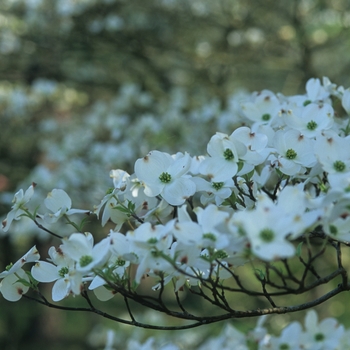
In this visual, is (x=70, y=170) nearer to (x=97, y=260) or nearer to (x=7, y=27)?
(x=7, y=27)

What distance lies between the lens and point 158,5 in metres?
3.72

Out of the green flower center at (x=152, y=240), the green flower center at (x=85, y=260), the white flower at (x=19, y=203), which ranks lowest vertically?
the green flower center at (x=85, y=260)

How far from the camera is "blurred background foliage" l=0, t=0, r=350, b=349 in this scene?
3189mm

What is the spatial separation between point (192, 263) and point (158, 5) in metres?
3.14

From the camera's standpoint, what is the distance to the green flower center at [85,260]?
0.89m

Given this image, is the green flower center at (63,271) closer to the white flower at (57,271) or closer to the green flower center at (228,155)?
the white flower at (57,271)

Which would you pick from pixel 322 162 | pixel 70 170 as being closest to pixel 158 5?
pixel 70 170

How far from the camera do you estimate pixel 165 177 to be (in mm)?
1035

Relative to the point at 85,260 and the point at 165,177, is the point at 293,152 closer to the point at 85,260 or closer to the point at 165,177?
the point at 165,177

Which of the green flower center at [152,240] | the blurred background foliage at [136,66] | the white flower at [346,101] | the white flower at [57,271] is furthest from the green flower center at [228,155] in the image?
the blurred background foliage at [136,66]

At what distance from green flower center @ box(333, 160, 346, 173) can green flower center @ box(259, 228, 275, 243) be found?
0.22 metres

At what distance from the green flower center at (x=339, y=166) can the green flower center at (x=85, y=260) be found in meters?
0.42

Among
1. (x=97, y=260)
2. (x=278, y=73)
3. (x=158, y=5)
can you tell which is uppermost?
(x=278, y=73)

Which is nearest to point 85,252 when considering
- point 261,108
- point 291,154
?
point 291,154
